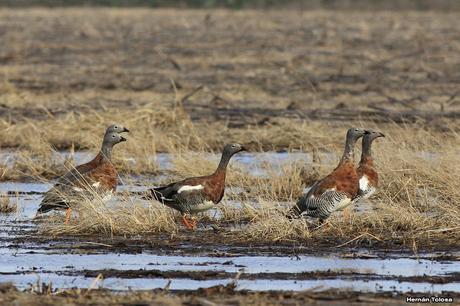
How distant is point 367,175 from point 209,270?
3257 millimetres

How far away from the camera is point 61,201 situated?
41.4 feet

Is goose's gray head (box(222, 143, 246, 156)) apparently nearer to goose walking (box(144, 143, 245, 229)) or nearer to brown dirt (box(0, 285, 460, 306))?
goose walking (box(144, 143, 245, 229))

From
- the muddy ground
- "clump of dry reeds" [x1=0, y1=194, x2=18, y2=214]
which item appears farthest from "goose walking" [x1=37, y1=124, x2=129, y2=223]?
"clump of dry reeds" [x1=0, y1=194, x2=18, y2=214]

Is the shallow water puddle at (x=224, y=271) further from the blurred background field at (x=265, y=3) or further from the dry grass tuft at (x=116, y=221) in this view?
the blurred background field at (x=265, y=3)

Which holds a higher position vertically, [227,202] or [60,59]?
[227,202]

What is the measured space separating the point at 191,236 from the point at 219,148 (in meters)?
7.29

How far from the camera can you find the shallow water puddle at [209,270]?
31.4 feet

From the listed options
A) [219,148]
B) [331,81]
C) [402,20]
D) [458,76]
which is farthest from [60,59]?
[402,20]

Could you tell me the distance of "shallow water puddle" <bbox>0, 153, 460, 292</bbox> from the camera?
377 inches

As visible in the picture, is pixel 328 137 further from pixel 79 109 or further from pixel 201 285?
pixel 201 285

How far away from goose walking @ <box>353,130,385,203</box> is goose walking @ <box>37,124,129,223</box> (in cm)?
262

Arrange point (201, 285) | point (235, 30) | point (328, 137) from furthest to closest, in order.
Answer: point (235, 30) < point (328, 137) < point (201, 285)

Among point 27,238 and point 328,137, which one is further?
point 328,137

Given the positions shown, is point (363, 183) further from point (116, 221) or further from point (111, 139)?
point (111, 139)
